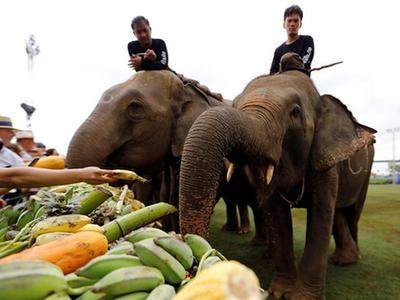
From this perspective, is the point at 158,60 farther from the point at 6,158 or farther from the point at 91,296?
the point at 91,296

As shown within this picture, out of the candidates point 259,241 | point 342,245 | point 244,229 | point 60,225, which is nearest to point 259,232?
point 259,241

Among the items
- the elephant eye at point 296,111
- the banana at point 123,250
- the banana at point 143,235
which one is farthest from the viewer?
the elephant eye at point 296,111

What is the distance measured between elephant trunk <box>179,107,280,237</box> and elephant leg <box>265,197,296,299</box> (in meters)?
1.31

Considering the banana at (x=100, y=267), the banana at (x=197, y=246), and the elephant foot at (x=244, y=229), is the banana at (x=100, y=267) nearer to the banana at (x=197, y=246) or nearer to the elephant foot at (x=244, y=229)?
the banana at (x=197, y=246)

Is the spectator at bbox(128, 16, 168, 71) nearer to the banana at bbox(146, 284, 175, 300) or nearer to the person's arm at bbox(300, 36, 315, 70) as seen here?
the person's arm at bbox(300, 36, 315, 70)

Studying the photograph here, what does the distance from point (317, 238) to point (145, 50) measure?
348 centimetres

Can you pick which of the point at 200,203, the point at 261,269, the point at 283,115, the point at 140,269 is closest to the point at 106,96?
the point at 283,115

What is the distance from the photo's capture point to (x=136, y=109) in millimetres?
4695

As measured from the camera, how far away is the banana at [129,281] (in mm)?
1062

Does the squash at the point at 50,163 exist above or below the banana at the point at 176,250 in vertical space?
below

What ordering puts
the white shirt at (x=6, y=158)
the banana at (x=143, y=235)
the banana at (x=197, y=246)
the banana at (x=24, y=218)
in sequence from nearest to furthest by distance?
the banana at (x=197, y=246)
the banana at (x=143, y=235)
the banana at (x=24, y=218)
the white shirt at (x=6, y=158)

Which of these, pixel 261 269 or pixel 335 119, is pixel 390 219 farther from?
pixel 335 119

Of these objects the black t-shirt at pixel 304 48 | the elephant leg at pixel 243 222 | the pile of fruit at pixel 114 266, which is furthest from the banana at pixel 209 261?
the elephant leg at pixel 243 222

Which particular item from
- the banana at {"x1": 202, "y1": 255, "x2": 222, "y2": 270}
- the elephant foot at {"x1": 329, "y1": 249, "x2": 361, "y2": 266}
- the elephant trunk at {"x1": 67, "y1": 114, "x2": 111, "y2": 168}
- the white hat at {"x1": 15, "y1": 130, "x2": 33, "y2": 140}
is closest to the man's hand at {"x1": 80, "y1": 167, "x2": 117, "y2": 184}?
the banana at {"x1": 202, "y1": 255, "x2": 222, "y2": 270}
